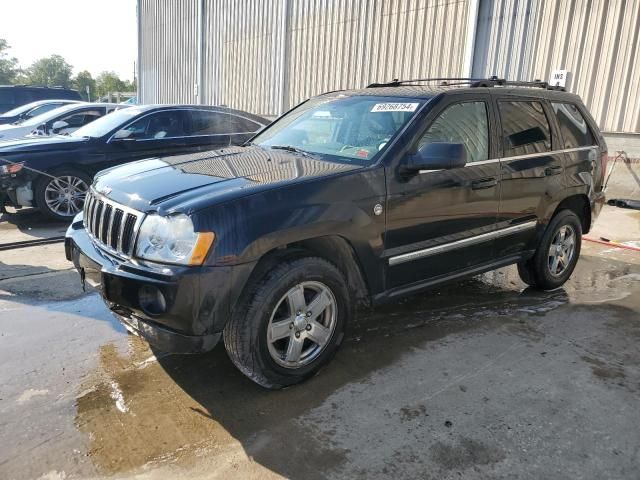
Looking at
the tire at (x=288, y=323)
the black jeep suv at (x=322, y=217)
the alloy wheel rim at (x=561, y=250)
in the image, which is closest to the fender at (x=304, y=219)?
the black jeep suv at (x=322, y=217)

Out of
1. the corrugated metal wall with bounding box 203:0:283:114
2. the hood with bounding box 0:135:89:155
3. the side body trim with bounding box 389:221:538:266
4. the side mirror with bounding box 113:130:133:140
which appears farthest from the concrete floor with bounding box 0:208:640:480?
the corrugated metal wall with bounding box 203:0:283:114

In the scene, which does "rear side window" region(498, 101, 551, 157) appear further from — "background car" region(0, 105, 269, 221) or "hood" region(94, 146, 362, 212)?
"background car" region(0, 105, 269, 221)

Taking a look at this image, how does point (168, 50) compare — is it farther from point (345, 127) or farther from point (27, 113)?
point (345, 127)

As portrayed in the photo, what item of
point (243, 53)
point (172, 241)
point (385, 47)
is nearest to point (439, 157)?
point (172, 241)

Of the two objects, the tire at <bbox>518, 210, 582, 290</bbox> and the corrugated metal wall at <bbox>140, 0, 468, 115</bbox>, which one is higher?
the corrugated metal wall at <bbox>140, 0, 468, 115</bbox>

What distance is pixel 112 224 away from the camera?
9.84ft

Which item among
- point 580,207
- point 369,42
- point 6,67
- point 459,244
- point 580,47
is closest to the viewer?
point 459,244

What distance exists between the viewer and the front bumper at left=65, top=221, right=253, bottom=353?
260 cm

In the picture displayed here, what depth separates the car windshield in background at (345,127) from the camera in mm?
3521

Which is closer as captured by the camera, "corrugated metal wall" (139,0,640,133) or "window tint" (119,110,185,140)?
"window tint" (119,110,185,140)

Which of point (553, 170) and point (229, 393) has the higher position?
point (553, 170)

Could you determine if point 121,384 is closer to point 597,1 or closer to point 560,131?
point 560,131

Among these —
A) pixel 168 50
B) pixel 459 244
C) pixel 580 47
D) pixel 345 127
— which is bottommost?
pixel 459 244

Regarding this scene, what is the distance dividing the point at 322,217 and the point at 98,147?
538cm
